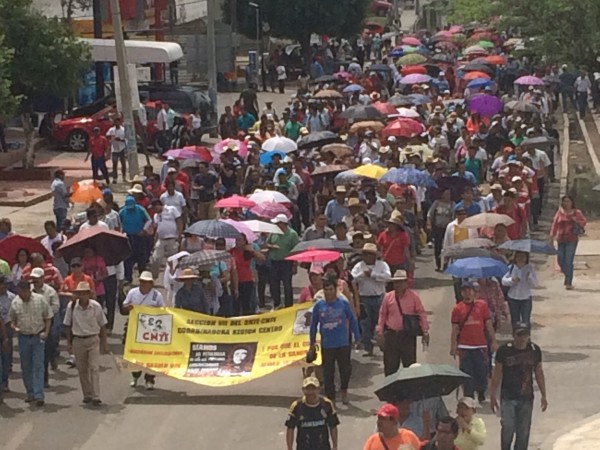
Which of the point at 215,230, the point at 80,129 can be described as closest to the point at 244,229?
the point at 215,230

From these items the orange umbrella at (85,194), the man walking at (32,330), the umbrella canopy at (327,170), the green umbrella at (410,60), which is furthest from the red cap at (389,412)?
the green umbrella at (410,60)

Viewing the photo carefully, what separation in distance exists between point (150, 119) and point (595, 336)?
67.2 feet

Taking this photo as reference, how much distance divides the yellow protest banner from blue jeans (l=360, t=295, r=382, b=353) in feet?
3.71

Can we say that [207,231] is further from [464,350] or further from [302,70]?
[302,70]

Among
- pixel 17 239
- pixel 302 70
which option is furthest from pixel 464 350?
pixel 302 70

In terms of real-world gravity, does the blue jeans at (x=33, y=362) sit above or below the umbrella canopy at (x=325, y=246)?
below

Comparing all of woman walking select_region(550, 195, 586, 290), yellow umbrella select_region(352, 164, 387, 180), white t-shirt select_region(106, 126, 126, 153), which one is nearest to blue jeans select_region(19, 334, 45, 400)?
woman walking select_region(550, 195, 586, 290)

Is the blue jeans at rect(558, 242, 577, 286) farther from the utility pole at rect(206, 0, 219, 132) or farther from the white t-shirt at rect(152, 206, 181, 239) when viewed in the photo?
the utility pole at rect(206, 0, 219, 132)

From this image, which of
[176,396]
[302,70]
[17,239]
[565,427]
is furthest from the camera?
[302,70]

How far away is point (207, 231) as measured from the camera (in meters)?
18.5

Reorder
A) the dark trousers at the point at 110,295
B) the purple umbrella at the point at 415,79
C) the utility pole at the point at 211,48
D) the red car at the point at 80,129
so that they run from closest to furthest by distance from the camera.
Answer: the dark trousers at the point at 110,295 < the red car at the point at 80,129 < the utility pole at the point at 211,48 < the purple umbrella at the point at 415,79

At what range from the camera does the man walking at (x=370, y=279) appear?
17.3 metres

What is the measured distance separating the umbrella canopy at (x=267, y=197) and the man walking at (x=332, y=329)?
595 centimetres

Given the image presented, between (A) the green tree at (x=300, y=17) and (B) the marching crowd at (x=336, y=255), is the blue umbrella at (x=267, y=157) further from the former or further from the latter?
(A) the green tree at (x=300, y=17)
